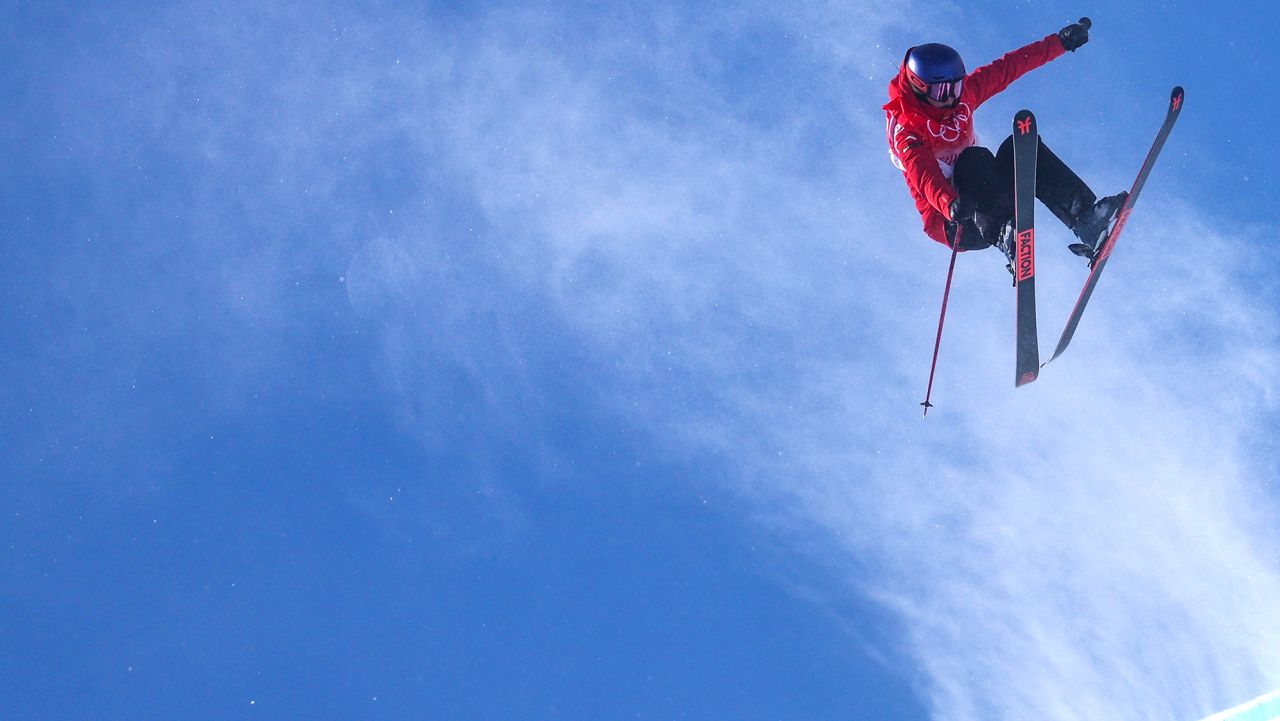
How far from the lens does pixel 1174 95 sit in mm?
8008

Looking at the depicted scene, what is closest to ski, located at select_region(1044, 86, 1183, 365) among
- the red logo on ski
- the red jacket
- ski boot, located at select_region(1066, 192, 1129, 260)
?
ski boot, located at select_region(1066, 192, 1129, 260)

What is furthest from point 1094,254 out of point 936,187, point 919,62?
point 919,62

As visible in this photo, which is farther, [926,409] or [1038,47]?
[926,409]

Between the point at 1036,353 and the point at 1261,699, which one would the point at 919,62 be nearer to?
the point at 1036,353

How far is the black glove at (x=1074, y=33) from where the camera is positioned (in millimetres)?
8344

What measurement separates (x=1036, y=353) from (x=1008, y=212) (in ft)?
3.38

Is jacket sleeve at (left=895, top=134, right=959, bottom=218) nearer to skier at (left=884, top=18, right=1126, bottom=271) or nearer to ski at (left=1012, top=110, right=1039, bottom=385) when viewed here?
skier at (left=884, top=18, right=1126, bottom=271)

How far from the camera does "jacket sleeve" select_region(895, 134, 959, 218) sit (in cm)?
776

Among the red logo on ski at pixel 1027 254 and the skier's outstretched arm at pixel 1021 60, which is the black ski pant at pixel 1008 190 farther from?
the skier's outstretched arm at pixel 1021 60

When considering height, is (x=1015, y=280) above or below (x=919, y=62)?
below

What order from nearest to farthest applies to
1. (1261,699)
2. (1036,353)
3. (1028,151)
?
1. (1028,151)
2. (1036,353)
3. (1261,699)

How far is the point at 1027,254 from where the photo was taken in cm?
773

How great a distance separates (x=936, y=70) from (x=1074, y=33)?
121cm

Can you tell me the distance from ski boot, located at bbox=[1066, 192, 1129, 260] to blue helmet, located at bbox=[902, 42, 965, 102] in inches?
47.1
